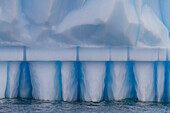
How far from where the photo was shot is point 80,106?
2.61 m

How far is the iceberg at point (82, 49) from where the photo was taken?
2.71 meters

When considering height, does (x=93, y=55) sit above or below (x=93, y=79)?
above

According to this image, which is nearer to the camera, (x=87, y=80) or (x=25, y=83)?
(x=87, y=80)

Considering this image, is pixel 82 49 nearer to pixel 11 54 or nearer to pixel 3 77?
pixel 11 54

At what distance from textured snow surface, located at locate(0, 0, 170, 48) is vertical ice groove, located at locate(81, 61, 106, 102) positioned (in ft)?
0.67

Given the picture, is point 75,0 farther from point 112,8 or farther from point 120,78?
point 120,78

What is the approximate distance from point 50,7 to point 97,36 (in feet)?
1.57

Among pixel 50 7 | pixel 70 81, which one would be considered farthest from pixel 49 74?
pixel 50 7

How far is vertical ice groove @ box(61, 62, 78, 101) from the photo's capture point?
2.84m

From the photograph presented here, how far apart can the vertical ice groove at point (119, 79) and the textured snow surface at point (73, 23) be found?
0.76ft

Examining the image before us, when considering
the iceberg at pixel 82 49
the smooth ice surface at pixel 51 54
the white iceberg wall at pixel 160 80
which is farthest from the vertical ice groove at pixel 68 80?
the white iceberg wall at pixel 160 80

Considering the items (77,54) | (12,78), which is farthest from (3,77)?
(77,54)

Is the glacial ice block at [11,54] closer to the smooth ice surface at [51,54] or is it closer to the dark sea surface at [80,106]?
the smooth ice surface at [51,54]

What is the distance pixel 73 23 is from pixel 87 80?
1.79 feet
